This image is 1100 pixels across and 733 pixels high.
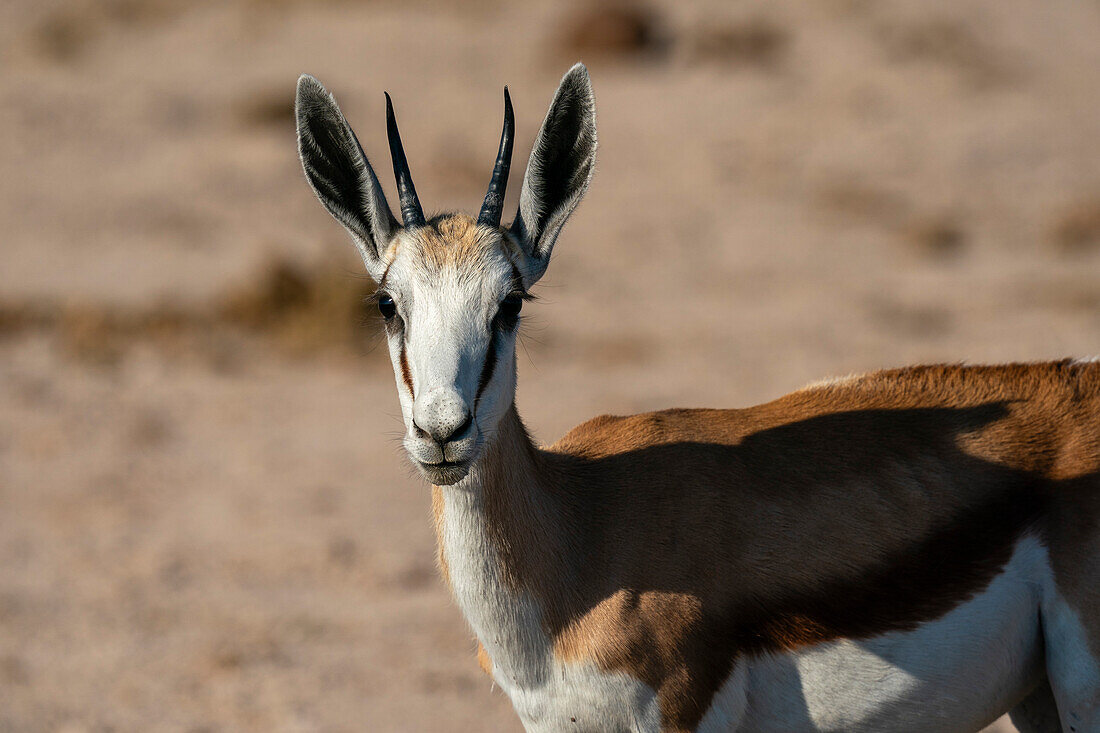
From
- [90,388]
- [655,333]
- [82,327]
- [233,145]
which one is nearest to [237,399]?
[90,388]

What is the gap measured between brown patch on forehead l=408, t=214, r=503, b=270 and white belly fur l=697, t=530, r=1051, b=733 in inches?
71.3

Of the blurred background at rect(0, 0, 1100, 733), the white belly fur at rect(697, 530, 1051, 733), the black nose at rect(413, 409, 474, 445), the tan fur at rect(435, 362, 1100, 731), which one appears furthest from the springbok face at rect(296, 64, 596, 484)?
the white belly fur at rect(697, 530, 1051, 733)

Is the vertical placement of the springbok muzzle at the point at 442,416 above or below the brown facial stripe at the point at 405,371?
below

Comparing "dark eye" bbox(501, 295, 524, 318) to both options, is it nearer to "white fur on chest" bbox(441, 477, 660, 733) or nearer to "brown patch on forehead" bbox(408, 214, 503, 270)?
"brown patch on forehead" bbox(408, 214, 503, 270)

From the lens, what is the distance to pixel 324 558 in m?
Answer: 9.89

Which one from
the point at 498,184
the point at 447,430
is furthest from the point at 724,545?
the point at 498,184

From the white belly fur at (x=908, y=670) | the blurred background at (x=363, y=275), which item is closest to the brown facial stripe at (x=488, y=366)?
the white belly fur at (x=908, y=670)

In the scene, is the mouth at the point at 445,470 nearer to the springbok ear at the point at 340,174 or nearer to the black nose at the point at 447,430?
the black nose at the point at 447,430

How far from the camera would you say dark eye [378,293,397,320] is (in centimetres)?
459

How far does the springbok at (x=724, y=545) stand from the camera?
14.9ft

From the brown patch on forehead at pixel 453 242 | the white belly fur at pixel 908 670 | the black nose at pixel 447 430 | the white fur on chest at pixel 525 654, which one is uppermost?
the brown patch on forehead at pixel 453 242

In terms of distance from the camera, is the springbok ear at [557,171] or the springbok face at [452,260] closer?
the springbok face at [452,260]

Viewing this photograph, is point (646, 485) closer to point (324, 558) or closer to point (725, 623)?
point (725, 623)

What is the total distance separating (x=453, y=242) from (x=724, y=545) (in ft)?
4.98
